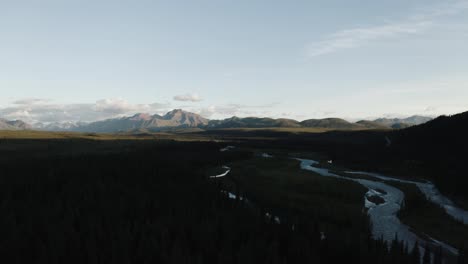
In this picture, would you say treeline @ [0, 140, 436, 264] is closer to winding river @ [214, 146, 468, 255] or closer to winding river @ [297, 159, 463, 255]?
winding river @ [297, 159, 463, 255]

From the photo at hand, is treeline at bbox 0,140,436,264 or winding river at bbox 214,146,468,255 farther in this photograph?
winding river at bbox 214,146,468,255

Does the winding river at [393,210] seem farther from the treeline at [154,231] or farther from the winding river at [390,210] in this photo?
the treeline at [154,231]

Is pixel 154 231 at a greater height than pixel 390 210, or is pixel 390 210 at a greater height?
pixel 154 231

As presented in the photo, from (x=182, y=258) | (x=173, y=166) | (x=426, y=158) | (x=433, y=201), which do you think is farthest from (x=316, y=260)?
(x=426, y=158)

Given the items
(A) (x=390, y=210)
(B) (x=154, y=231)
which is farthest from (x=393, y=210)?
(B) (x=154, y=231)

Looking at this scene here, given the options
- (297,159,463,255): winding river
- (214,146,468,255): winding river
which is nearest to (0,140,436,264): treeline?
(297,159,463,255): winding river

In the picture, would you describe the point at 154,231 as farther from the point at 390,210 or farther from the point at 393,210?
the point at 393,210

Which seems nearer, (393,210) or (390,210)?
(390,210)

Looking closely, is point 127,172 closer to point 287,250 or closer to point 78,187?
point 78,187

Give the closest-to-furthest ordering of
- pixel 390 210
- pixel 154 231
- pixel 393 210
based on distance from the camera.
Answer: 1. pixel 154 231
2. pixel 390 210
3. pixel 393 210

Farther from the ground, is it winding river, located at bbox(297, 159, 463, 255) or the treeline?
the treeline

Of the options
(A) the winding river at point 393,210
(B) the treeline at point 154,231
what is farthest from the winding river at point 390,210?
(B) the treeline at point 154,231

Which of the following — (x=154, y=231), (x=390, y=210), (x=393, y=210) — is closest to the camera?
(x=154, y=231)
